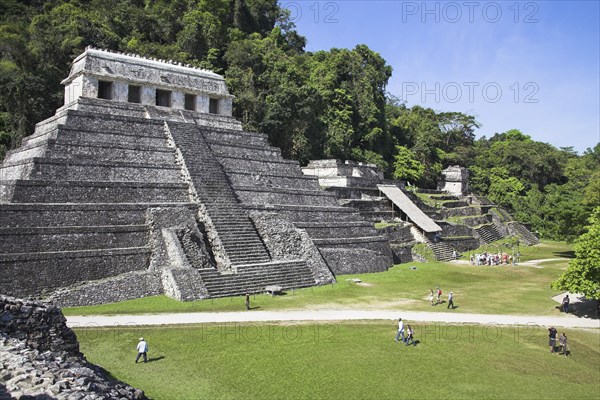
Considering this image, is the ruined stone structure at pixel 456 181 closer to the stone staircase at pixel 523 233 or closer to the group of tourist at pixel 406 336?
the stone staircase at pixel 523 233

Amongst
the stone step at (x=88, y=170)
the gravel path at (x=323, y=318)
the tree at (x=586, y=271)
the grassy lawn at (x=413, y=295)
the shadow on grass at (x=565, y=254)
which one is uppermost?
the stone step at (x=88, y=170)

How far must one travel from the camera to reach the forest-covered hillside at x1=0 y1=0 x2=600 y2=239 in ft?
126

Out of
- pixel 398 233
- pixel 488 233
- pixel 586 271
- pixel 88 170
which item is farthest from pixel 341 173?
pixel 586 271

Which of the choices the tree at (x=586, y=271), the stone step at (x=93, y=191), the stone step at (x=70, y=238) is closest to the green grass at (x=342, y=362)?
the tree at (x=586, y=271)

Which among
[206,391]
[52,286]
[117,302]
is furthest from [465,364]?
[52,286]

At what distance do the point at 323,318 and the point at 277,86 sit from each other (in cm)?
3117

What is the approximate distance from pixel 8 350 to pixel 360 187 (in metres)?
34.3

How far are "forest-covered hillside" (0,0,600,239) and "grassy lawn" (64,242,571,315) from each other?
36.4 feet

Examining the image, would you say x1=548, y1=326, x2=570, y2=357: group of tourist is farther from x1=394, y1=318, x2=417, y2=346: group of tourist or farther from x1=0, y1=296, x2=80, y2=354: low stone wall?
x1=0, y1=296, x2=80, y2=354: low stone wall

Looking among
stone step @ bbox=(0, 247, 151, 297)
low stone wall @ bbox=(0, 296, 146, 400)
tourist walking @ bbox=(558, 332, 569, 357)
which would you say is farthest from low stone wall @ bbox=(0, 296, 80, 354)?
tourist walking @ bbox=(558, 332, 569, 357)

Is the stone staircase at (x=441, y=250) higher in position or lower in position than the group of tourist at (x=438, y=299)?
higher

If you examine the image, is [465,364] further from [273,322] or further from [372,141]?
[372,141]

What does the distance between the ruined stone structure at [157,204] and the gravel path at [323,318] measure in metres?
2.40

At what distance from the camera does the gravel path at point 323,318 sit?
1702 centimetres
